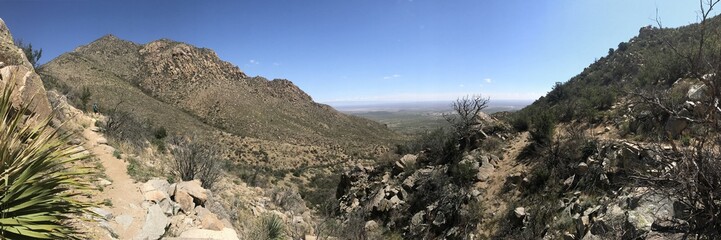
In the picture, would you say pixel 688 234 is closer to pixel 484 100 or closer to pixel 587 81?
pixel 484 100

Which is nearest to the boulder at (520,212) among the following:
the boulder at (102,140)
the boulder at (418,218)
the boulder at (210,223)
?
the boulder at (418,218)

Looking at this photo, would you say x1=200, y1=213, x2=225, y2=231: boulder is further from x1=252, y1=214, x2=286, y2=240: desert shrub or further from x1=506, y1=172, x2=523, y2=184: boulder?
x1=506, y1=172, x2=523, y2=184: boulder

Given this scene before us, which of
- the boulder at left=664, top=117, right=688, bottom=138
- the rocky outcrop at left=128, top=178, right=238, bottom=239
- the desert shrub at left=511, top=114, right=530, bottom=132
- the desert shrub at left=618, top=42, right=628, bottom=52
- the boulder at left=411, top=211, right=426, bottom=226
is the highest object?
the desert shrub at left=618, top=42, right=628, bottom=52

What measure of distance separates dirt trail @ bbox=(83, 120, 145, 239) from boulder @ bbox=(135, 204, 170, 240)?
100 mm

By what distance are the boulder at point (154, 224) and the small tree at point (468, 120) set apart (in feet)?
44.1

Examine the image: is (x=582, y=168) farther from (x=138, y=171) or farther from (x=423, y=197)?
(x=138, y=171)

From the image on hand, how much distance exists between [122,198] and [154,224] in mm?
1279

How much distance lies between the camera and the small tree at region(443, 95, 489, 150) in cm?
1677

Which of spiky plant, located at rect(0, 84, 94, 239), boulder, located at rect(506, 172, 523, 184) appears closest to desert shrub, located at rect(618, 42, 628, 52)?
boulder, located at rect(506, 172, 523, 184)

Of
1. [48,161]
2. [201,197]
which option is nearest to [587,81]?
[201,197]

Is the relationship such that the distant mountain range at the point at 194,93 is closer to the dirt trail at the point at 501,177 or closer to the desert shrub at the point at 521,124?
the desert shrub at the point at 521,124

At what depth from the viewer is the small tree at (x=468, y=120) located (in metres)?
16.8

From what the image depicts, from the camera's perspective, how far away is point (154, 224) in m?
6.07

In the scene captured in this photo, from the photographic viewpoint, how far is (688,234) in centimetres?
483
